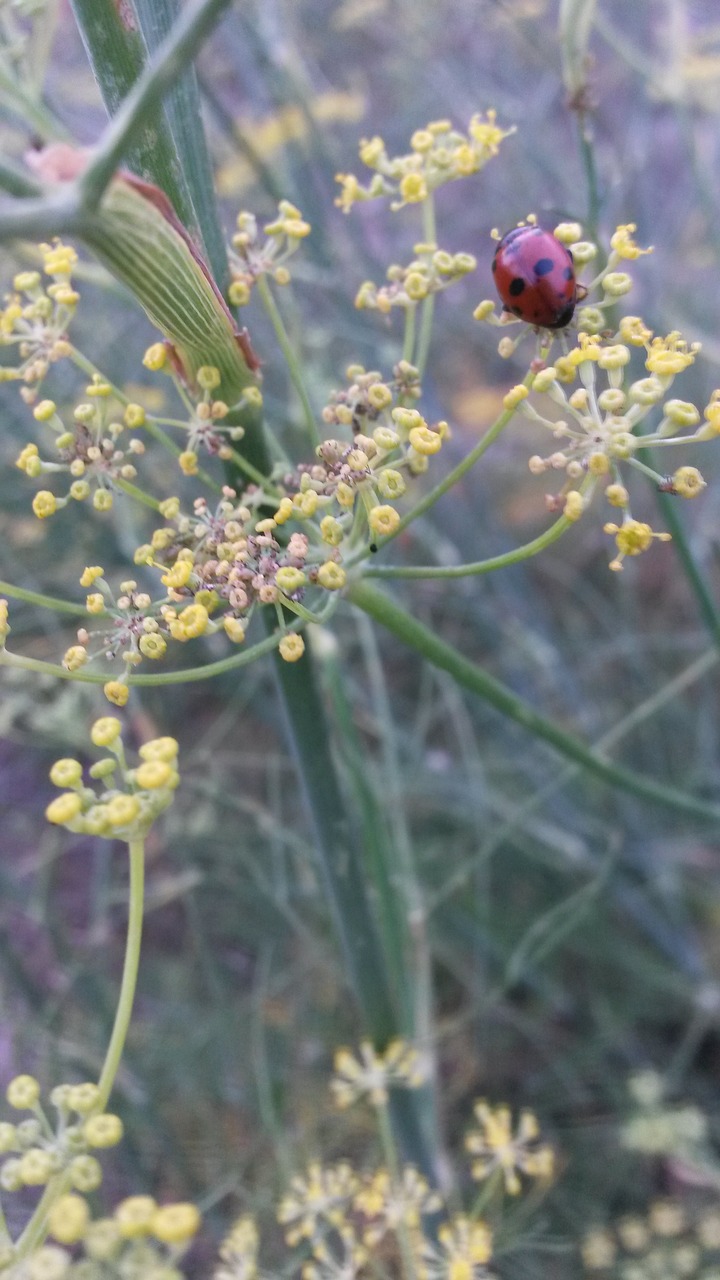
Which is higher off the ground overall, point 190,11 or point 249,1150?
point 190,11

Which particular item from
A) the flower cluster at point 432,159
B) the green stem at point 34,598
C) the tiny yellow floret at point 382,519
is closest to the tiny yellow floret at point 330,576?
the tiny yellow floret at point 382,519

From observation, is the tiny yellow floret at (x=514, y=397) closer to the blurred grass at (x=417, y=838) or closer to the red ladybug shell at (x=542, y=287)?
the red ladybug shell at (x=542, y=287)

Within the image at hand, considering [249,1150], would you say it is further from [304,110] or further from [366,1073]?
[304,110]

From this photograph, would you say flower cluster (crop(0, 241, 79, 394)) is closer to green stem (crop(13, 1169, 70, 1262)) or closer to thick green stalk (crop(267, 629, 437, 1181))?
thick green stalk (crop(267, 629, 437, 1181))

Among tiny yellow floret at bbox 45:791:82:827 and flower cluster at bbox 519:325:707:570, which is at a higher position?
flower cluster at bbox 519:325:707:570

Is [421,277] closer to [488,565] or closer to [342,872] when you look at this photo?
[488,565]

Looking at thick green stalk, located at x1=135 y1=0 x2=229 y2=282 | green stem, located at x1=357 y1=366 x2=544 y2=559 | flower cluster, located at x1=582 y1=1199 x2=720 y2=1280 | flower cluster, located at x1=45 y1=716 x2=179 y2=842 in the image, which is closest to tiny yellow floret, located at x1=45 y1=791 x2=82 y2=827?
flower cluster, located at x1=45 y1=716 x2=179 y2=842

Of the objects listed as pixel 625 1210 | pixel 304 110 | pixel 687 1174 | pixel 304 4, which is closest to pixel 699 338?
pixel 304 110
